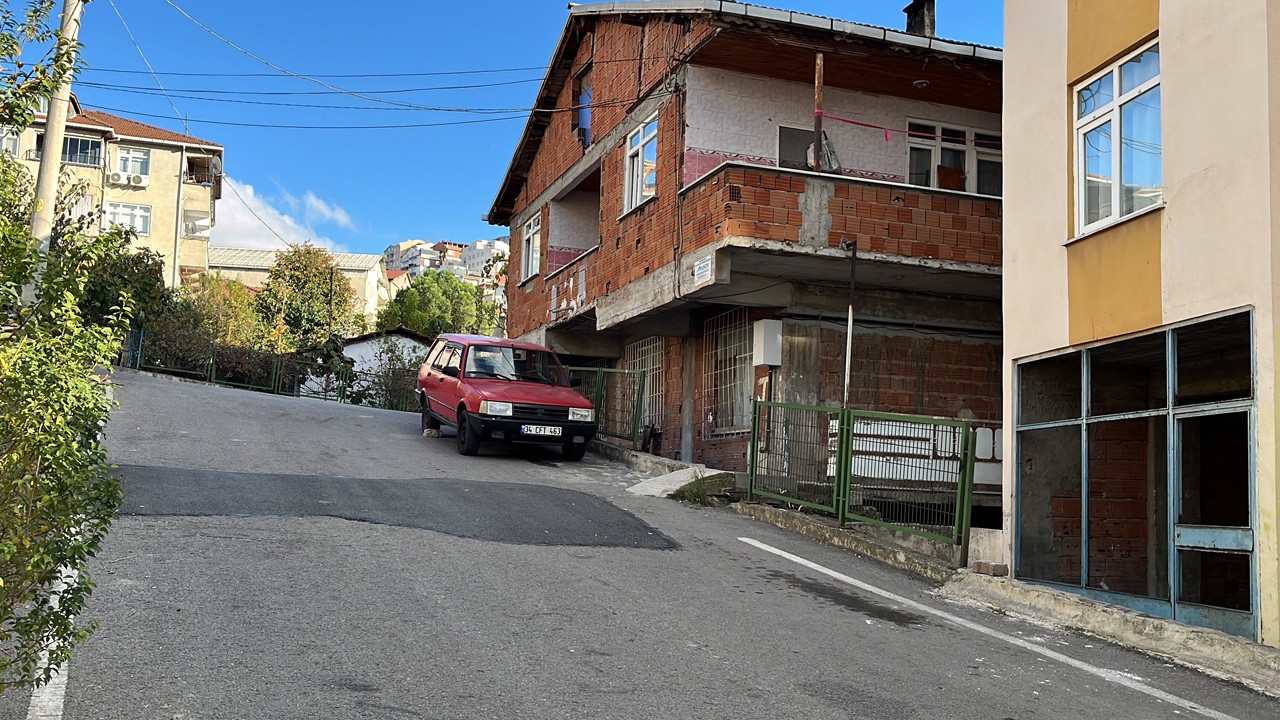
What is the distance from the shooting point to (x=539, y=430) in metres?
16.3

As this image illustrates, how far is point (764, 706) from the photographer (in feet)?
17.2

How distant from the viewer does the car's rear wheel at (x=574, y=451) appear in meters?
17.3

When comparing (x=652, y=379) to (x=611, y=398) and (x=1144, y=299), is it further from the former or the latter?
(x=1144, y=299)

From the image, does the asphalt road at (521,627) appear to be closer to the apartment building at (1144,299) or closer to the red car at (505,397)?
the apartment building at (1144,299)

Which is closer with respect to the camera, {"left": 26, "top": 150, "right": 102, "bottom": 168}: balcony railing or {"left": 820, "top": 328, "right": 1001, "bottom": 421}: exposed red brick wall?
{"left": 820, "top": 328, "right": 1001, "bottom": 421}: exposed red brick wall

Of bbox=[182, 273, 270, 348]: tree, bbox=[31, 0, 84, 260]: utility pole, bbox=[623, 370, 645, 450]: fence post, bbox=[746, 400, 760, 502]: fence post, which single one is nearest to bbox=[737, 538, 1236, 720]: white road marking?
bbox=[746, 400, 760, 502]: fence post

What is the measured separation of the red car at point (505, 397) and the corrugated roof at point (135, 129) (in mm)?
40075

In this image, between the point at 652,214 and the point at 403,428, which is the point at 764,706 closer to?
the point at 652,214

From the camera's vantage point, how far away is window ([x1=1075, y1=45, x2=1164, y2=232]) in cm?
869

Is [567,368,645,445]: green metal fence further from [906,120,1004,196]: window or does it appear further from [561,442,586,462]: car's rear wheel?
[906,120,1004,196]: window

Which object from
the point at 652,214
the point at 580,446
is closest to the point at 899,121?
the point at 652,214

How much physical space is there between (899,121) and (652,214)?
4200mm

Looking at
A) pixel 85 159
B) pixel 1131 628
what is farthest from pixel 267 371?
pixel 1131 628

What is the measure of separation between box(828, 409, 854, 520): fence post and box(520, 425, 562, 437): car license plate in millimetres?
5675
